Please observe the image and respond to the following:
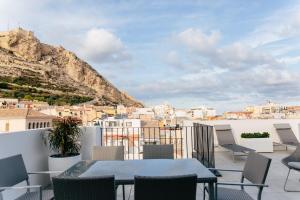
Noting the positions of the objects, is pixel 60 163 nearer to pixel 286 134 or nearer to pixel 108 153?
pixel 108 153

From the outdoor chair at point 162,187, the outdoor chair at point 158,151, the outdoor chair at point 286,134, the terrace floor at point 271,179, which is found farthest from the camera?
the outdoor chair at point 286,134

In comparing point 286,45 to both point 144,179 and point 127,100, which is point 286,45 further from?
point 127,100

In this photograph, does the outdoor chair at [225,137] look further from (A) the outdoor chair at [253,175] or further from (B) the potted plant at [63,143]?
(A) the outdoor chair at [253,175]

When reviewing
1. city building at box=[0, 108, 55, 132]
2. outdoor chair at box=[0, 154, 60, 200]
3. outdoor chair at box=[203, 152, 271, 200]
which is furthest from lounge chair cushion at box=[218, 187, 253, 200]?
city building at box=[0, 108, 55, 132]

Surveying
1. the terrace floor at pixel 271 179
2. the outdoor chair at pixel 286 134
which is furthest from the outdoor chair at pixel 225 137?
the outdoor chair at pixel 286 134

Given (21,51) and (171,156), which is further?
(21,51)

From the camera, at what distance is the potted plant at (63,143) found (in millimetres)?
5238

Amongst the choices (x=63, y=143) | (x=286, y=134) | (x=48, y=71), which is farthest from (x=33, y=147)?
(x=48, y=71)

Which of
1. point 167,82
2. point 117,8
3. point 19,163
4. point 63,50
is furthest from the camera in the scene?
point 63,50

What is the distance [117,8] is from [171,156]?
1373 centimetres

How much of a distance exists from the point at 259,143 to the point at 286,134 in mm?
1053

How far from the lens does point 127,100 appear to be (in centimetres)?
10031

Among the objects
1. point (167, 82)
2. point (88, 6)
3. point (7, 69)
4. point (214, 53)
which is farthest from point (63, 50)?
point (88, 6)

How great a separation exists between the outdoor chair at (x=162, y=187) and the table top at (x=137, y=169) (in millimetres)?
435
